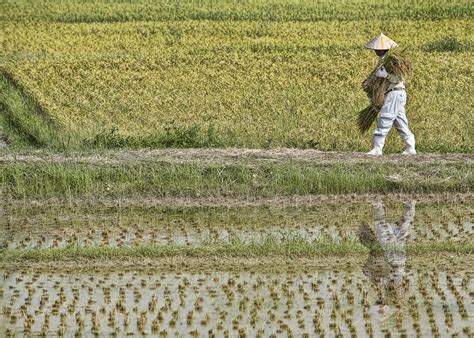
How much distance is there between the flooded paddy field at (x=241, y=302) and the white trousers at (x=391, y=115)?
6.87 ft

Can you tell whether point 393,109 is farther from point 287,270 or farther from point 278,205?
point 287,270

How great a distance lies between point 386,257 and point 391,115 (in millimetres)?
1997

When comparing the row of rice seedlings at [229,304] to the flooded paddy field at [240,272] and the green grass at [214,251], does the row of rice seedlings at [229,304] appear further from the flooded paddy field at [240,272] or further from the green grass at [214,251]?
the green grass at [214,251]

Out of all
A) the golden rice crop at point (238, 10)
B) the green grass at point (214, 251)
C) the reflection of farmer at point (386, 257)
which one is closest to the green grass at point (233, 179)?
the reflection of farmer at point (386, 257)

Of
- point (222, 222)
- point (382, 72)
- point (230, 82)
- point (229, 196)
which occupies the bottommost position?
point (222, 222)

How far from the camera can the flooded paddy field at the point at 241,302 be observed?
20.9 feet

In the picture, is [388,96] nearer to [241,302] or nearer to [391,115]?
[391,115]

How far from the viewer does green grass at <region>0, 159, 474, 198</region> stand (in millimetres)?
9125

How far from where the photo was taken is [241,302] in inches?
267

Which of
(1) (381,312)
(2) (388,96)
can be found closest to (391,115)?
(2) (388,96)

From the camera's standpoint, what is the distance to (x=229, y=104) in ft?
38.1

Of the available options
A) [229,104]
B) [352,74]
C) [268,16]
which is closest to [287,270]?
[229,104]

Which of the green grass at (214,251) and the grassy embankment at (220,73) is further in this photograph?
the grassy embankment at (220,73)

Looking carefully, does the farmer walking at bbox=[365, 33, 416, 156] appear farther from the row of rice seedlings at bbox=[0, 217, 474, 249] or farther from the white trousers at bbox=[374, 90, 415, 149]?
the row of rice seedlings at bbox=[0, 217, 474, 249]
